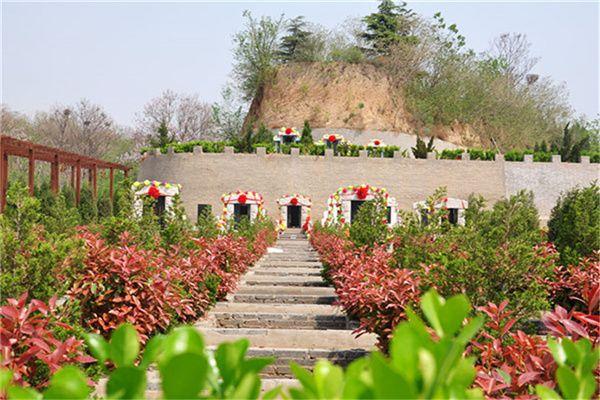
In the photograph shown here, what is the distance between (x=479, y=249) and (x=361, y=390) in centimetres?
462

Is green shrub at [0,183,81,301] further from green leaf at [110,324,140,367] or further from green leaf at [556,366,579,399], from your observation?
green leaf at [556,366,579,399]

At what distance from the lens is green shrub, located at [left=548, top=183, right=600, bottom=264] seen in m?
8.19

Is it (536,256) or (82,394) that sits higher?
Result: (82,394)

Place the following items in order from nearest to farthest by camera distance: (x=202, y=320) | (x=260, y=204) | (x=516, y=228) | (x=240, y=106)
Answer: (x=516, y=228) < (x=202, y=320) < (x=260, y=204) < (x=240, y=106)

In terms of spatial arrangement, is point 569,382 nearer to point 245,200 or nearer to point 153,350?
point 153,350

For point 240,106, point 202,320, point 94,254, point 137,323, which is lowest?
point 202,320

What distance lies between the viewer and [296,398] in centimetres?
84

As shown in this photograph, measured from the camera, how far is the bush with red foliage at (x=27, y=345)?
3197 mm

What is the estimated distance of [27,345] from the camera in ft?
11.5

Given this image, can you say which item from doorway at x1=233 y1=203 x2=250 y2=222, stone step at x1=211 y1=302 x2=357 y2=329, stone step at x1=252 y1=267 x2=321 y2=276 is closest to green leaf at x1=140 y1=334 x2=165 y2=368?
stone step at x1=211 y1=302 x2=357 y2=329

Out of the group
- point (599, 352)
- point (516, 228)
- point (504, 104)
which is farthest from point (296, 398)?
point (504, 104)

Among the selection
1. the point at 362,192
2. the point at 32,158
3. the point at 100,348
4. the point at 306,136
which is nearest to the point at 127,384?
the point at 100,348

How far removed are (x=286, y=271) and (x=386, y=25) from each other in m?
33.2

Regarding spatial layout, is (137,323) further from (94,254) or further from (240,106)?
(240,106)
